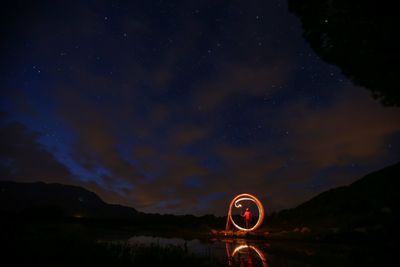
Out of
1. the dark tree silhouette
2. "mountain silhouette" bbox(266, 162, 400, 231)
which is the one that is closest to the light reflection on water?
the dark tree silhouette

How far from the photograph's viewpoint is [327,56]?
11852 millimetres

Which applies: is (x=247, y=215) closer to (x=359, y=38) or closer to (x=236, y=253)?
(x=236, y=253)

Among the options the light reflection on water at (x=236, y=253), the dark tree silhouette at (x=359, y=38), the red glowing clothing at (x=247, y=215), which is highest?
the dark tree silhouette at (x=359, y=38)

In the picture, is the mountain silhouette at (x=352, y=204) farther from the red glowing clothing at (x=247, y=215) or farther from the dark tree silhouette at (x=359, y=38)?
the dark tree silhouette at (x=359, y=38)

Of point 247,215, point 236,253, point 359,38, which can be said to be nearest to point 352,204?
point 247,215

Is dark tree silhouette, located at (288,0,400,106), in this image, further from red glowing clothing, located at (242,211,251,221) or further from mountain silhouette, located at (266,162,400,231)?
red glowing clothing, located at (242,211,251,221)

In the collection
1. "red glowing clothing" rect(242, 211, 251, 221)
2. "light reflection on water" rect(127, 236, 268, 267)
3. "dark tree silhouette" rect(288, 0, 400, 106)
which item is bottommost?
"light reflection on water" rect(127, 236, 268, 267)

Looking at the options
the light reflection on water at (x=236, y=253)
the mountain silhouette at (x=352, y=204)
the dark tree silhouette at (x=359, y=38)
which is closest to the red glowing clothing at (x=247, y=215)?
the mountain silhouette at (x=352, y=204)

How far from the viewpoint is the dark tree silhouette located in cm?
862

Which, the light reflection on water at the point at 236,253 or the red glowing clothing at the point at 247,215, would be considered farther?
the red glowing clothing at the point at 247,215

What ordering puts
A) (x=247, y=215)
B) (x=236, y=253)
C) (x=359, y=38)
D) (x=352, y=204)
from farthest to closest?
1. (x=352, y=204)
2. (x=247, y=215)
3. (x=236, y=253)
4. (x=359, y=38)

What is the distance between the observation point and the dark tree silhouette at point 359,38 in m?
8.62

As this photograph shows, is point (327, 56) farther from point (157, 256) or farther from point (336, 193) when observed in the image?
point (336, 193)

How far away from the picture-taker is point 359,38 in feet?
32.3
